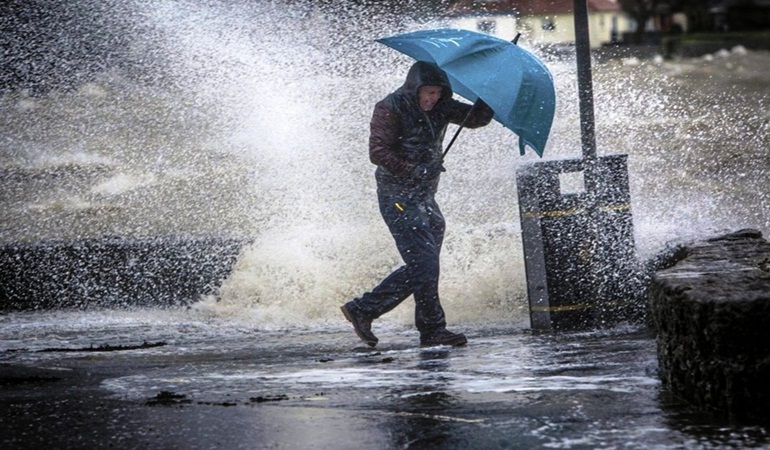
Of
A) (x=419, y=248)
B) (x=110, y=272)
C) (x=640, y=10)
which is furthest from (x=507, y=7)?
(x=419, y=248)

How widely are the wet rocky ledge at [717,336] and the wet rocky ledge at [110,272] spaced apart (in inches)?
237

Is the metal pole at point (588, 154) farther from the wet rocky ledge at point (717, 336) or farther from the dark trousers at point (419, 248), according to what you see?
the wet rocky ledge at point (717, 336)

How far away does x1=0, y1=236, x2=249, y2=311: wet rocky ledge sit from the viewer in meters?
10.6

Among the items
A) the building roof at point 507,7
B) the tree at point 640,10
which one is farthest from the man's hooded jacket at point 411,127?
the tree at point 640,10

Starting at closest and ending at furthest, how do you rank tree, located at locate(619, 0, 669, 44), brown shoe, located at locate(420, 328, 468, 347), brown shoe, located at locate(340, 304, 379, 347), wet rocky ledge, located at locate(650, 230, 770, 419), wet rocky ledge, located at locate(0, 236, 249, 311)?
wet rocky ledge, located at locate(650, 230, 770, 419) → brown shoe, located at locate(420, 328, 468, 347) → brown shoe, located at locate(340, 304, 379, 347) → wet rocky ledge, located at locate(0, 236, 249, 311) → tree, located at locate(619, 0, 669, 44)

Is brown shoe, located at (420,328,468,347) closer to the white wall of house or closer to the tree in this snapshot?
the white wall of house

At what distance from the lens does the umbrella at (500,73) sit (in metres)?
7.48

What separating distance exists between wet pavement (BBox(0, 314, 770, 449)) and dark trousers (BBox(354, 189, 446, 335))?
28 cm

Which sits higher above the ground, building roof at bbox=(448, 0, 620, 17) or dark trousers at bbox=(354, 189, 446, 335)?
building roof at bbox=(448, 0, 620, 17)

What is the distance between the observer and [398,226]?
776 centimetres

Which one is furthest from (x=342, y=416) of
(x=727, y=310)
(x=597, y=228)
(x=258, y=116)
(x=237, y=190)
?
(x=258, y=116)

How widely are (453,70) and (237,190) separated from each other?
354 inches

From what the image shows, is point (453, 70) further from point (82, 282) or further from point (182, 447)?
point (82, 282)

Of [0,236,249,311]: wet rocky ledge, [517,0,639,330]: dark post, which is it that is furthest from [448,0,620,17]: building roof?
[517,0,639,330]: dark post
